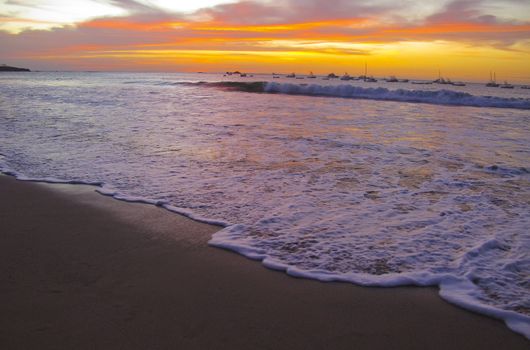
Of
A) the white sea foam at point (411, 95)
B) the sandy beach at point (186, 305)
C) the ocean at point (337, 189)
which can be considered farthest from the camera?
the white sea foam at point (411, 95)

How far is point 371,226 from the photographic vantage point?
4.38m

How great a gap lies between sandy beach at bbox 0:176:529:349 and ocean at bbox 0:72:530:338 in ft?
0.80

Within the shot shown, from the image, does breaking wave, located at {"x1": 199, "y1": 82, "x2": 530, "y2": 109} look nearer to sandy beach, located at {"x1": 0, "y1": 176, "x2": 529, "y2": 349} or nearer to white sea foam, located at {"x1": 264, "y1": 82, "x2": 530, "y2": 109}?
white sea foam, located at {"x1": 264, "y1": 82, "x2": 530, "y2": 109}

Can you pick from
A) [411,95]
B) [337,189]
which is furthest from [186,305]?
[411,95]

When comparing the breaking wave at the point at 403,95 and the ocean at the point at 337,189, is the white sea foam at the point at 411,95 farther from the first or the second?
the ocean at the point at 337,189

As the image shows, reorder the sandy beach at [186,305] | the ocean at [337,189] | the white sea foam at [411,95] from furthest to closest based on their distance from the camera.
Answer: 1. the white sea foam at [411,95]
2. the ocean at [337,189]
3. the sandy beach at [186,305]

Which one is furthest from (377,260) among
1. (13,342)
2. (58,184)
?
(58,184)

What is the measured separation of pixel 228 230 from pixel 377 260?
1.55 metres

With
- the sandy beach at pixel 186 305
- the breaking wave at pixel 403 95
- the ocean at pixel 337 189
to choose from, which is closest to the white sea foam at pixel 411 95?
the breaking wave at pixel 403 95

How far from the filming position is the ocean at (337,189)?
3463 mm

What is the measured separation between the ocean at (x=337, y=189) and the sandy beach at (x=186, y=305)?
0.24 metres

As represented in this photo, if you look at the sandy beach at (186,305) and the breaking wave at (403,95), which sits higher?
the breaking wave at (403,95)

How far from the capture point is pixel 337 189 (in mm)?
5762

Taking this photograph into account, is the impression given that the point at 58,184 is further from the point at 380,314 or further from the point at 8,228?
the point at 380,314
